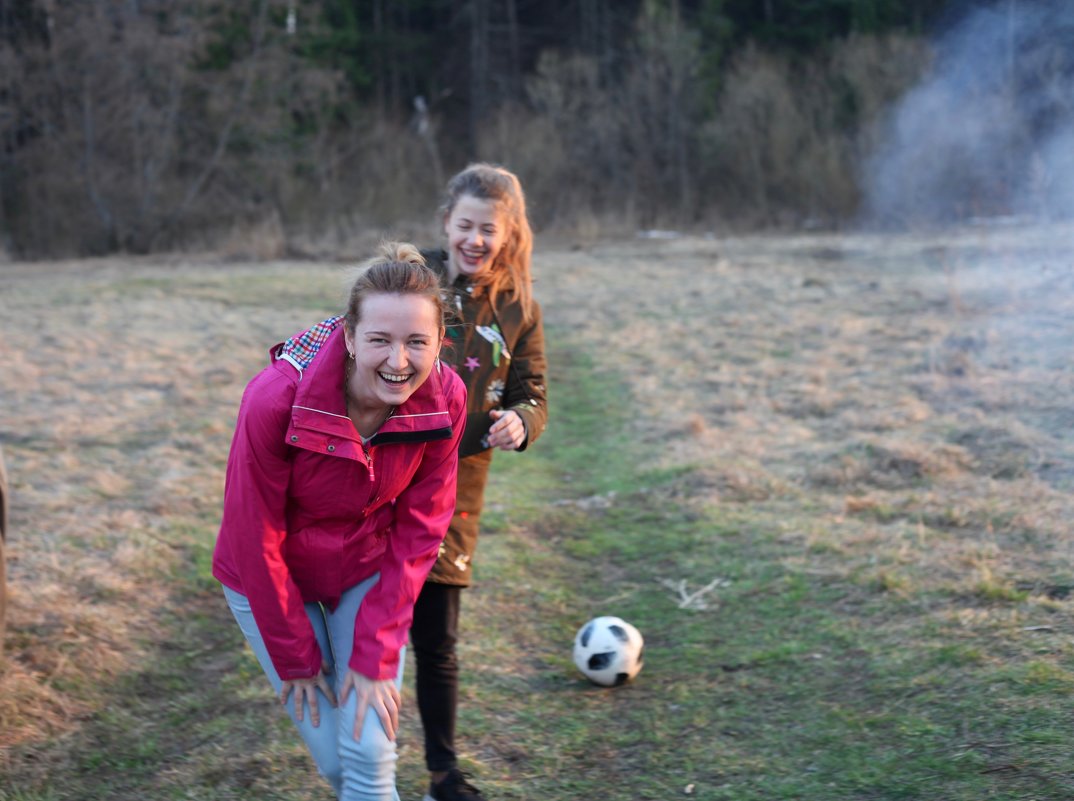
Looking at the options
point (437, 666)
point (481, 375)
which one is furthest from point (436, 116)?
point (437, 666)

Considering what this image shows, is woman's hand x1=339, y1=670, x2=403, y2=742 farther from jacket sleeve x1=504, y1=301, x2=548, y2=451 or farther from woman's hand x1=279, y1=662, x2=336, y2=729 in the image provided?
jacket sleeve x1=504, y1=301, x2=548, y2=451

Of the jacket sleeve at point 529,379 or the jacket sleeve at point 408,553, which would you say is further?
the jacket sleeve at point 529,379

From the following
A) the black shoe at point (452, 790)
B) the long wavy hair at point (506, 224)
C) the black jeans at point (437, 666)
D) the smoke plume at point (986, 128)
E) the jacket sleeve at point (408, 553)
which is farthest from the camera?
the smoke plume at point (986, 128)

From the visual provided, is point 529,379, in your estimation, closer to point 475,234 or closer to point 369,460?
point 475,234

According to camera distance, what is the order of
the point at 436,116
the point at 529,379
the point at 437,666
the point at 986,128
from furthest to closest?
1. the point at 436,116
2. the point at 986,128
3. the point at 529,379
4. the point at 437,666

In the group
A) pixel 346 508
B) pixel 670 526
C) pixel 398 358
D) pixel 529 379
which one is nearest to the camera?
pixel 398 358

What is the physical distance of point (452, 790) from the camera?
11.4 feet

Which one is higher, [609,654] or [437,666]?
[437,666]

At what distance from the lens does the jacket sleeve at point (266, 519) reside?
2600 mm

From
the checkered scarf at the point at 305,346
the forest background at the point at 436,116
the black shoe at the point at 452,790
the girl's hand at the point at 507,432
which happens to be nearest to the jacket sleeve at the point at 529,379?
the girl's hand at the point at 507,432

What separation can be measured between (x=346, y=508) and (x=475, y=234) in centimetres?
116

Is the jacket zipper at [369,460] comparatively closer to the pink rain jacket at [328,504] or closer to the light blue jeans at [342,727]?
the pink rain jacket at [328,504]

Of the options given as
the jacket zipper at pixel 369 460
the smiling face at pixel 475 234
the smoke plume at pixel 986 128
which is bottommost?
the jacket zipper at pixel 369 460

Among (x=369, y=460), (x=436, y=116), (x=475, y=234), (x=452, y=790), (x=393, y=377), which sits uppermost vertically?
(x=436, y=116)
